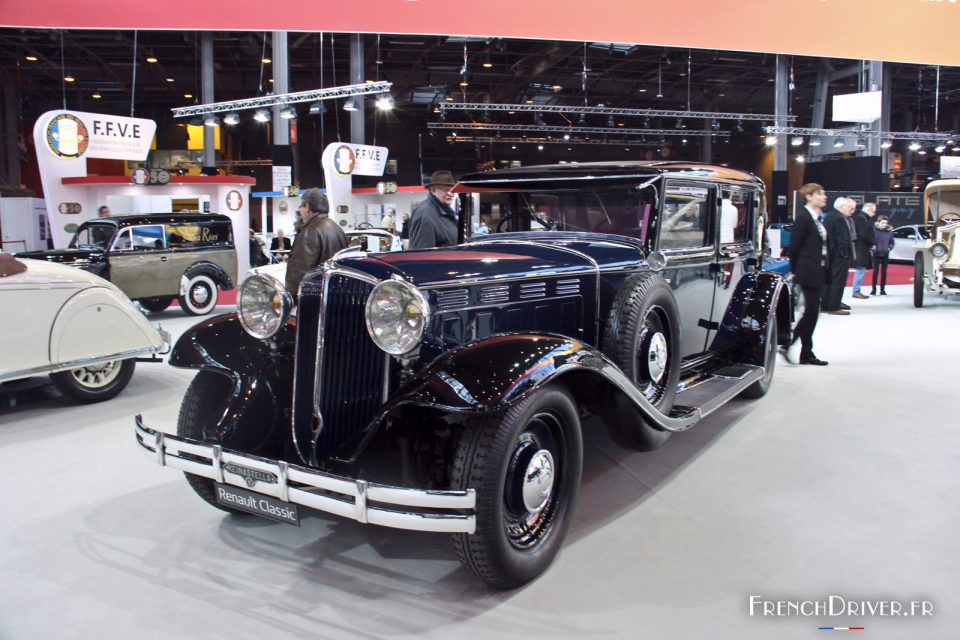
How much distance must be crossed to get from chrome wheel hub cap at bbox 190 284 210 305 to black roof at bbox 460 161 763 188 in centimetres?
680

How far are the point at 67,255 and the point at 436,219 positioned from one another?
582 cm

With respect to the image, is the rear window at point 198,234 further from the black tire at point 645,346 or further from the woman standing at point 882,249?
the woman standing at point 882,249

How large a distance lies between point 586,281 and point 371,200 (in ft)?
57.2

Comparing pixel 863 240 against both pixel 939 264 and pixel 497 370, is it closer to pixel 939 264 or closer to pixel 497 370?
pixel 939 264

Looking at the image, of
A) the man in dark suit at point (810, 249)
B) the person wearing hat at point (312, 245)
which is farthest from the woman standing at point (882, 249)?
the person wearing hat at point (312, 245)

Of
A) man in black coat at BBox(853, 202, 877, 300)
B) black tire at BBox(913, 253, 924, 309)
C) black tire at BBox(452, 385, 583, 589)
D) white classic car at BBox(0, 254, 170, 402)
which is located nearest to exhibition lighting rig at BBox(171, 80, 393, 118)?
man in black coat at BBox(853, 202, 877, 300)

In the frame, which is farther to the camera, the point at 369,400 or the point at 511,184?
the point at 511,184

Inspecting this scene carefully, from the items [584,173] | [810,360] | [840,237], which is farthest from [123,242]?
[840,237]

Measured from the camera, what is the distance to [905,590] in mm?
2445

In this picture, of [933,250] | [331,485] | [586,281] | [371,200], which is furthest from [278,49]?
[331,485]

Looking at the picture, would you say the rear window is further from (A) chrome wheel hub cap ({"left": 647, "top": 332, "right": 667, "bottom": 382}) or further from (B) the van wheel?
(B) the van wheel

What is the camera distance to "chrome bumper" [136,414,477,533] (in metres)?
2.11

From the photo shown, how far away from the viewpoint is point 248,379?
9.45ft

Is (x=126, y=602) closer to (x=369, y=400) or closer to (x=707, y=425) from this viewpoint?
(x=369, y=400)
